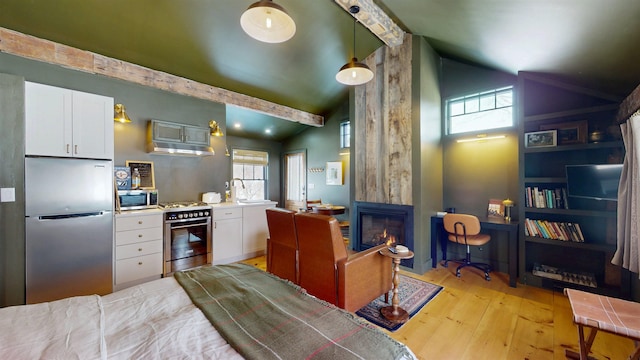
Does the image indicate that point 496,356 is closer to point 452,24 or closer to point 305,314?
point 305,314

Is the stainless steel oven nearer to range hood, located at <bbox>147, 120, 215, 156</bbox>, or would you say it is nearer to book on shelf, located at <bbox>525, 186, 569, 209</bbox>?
range hood, located at <bbox>147, 120, 215, 156</bbox>

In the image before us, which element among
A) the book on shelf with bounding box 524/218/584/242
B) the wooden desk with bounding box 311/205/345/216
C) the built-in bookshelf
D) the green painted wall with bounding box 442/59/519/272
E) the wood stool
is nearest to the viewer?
the wood stool

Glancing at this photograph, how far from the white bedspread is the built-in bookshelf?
148 inches

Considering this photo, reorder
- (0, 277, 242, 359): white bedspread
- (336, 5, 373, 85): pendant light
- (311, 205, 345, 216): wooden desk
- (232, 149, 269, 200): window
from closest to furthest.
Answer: (0, 277, 242, 359): white bedspread < (336, 5, 373, 85): pendant light < (311, 205, 345, 216): wooden desk < (232, 149, 269, 200): window

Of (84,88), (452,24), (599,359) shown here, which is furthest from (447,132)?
(84,88)

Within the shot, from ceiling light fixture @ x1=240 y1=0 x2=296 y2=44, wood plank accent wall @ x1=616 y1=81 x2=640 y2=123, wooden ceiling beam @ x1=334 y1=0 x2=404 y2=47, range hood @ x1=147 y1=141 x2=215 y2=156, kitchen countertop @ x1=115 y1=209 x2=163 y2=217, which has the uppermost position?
wooden ceiling beam @ x1=334 y1=0 x2=404 y2=47

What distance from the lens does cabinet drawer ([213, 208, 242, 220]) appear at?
3728mm

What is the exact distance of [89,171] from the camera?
8.75ft

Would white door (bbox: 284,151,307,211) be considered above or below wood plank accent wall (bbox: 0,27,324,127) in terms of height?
below

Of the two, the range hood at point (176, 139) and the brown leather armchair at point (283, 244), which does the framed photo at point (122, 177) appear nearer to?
the range hood at point (176, 139)

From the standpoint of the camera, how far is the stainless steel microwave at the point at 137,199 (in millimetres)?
3197

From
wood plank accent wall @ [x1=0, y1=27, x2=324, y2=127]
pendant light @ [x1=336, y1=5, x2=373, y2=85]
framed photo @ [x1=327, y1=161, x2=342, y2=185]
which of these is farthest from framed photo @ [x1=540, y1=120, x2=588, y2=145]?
wood plank accent wall @ [x1=0, y1=27, x2=324, y2=127]

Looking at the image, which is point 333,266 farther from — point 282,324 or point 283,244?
point 282,324

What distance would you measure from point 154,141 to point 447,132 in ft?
14.9
